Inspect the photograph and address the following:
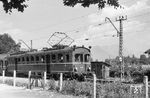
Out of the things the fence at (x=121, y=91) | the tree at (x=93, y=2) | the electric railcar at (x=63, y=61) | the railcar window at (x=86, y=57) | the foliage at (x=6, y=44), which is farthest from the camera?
the foliage at (x=6, y=44)

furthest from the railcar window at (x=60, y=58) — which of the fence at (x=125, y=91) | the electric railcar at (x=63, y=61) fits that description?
the fence at (x=125, y=91)

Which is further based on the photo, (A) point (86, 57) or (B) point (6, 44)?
(B) point (6, 44)

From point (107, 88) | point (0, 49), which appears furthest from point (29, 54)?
point (0, 49)

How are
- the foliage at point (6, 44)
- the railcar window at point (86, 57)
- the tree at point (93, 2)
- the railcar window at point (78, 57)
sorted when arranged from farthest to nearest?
the foliage at point (6, 44) → the railcar window at point (86, 57) → the railcar window at point (78, 57) → the tree at point (93, 2)

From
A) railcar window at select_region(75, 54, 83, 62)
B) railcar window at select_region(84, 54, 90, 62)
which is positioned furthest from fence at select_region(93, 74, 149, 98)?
railcar window at select_region(84, 54, 90, 62)

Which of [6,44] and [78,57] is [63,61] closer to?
[78,57]

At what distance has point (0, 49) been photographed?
95.4 meters

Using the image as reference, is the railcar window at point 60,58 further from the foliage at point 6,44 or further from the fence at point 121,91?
the foliage at point 6,44

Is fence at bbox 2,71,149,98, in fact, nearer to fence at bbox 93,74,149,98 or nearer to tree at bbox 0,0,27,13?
fence at bbox 93,74,149,98

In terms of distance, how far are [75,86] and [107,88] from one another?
2612 millimetres

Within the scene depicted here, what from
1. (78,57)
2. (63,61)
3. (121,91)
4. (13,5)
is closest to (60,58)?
(63,61)

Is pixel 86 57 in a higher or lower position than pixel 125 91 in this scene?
higher

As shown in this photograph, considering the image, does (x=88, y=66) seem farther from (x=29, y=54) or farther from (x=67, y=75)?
(x=29, y=54)

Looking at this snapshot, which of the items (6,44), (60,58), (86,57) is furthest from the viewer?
(6,44)
